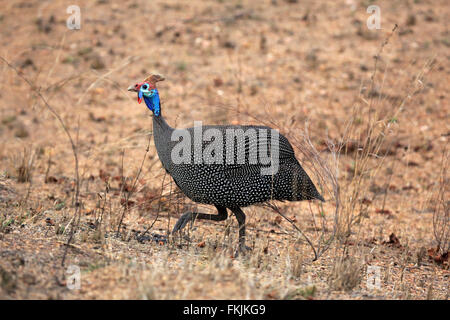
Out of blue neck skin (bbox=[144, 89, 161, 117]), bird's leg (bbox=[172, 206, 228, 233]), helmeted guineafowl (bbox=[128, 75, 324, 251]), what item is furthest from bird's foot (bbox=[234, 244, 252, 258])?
blue neck skin (bbox=[144, 89, 161, 117])

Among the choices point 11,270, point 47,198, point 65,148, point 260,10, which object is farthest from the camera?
point 260,10

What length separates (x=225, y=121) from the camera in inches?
222

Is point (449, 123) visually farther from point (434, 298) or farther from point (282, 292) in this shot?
point (282, 292)

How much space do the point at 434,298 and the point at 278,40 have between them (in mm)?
6500

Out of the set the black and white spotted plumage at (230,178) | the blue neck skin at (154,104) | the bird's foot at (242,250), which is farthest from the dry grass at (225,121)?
the blue neck skin at (154,104)

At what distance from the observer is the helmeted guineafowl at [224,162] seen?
3.93m

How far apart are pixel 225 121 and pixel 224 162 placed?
173 cm

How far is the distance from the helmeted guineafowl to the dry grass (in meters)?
0.23

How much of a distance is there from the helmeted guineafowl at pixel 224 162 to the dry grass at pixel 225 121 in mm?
230

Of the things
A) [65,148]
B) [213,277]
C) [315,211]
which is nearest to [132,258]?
[213,277]

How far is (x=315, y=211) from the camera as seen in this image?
A: 19.7 feet

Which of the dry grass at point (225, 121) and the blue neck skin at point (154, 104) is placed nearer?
the dry grass at point (225, 121)

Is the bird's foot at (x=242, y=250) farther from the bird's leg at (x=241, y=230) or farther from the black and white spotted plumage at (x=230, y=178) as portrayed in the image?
the black and white spotted plumage at (x=230, y=178)

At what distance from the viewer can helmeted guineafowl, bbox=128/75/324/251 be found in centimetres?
393
